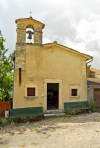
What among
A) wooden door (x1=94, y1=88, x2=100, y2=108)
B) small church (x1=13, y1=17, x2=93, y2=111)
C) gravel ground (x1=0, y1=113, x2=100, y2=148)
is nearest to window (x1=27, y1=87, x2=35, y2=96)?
small church (x1=13, y1=17, x2=93, y2=111)

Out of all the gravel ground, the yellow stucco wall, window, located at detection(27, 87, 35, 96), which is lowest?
the gravel ground

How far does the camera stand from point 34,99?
8758 millimetres

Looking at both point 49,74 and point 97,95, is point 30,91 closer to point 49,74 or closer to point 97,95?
point 49,74

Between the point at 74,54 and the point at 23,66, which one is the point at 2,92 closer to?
the point at 23,66

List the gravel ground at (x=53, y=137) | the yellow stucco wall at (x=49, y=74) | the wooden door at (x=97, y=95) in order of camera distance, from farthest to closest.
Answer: the wooden door at (x=97, y=95) → the yellow stucco wall at (x=49, y=74) → the gravel ground at (x=53, y=137)

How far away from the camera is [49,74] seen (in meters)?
9.17

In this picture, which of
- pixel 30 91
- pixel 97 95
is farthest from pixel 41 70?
pixel 97 95

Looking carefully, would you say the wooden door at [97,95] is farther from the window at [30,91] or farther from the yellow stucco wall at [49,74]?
the window at [30,91]

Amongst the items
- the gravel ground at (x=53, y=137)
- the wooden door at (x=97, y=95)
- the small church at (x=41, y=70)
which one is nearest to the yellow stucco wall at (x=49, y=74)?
the small church at (x=41, y=70)

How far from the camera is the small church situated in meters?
8.66

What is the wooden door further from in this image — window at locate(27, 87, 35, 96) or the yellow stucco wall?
window at locate(27, 87, 35, 96)

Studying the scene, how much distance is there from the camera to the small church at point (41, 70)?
8.66m

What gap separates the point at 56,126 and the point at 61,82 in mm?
3437

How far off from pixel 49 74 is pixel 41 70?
648 mm
